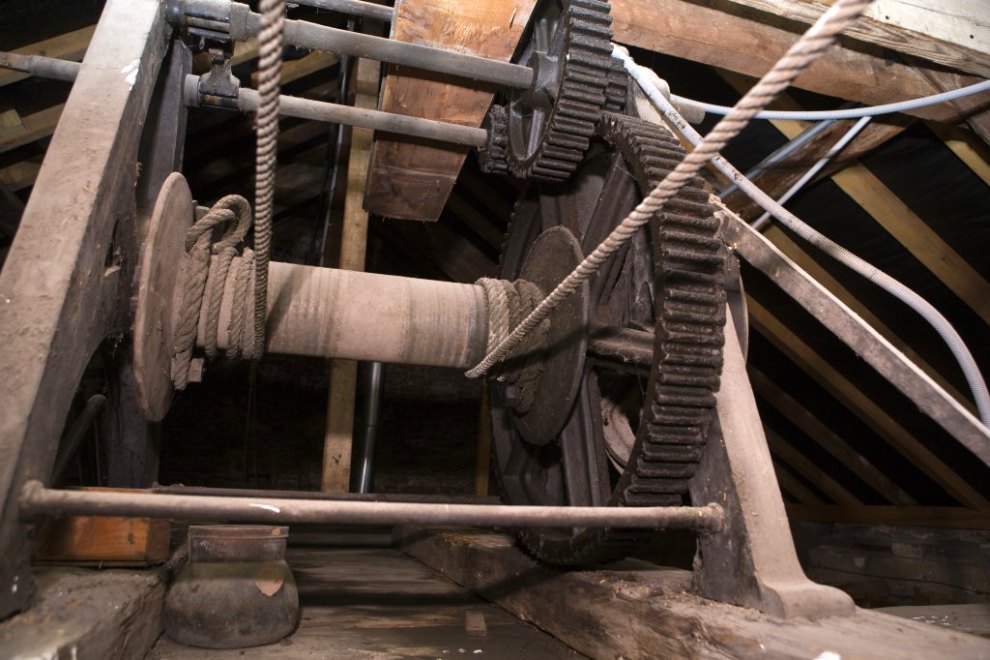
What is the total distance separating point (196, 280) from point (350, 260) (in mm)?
1871

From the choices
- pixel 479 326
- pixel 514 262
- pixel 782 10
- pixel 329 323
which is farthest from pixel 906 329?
pixel 329 323

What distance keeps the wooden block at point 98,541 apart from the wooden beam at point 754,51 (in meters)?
1.94

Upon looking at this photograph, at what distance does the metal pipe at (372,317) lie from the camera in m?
1.67

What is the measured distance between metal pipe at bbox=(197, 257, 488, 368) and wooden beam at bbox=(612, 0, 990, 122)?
3.75 feet

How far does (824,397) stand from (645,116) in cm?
325

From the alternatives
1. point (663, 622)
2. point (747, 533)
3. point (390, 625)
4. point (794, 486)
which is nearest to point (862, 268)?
point (747, 533)

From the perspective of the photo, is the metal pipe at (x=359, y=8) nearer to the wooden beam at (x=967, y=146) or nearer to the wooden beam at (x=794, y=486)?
the wooden beam at (x=967, y=146)

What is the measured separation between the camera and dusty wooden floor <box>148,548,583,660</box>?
130 centimetres

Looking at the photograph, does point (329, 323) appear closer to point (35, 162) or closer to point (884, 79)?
point (884, 79)

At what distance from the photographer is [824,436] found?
4.60m

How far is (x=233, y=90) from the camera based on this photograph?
1.82 m

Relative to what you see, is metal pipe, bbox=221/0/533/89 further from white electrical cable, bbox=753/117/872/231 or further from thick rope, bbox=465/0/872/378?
white electrical cable, bbox=753/117/872/231

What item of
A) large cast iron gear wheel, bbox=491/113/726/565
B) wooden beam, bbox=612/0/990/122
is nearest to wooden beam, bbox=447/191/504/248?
wooden beam, bbox=612/0/990/122

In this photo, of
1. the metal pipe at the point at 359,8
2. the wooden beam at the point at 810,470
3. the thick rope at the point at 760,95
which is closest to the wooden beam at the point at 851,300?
the wooden beam at the point at 810,470
